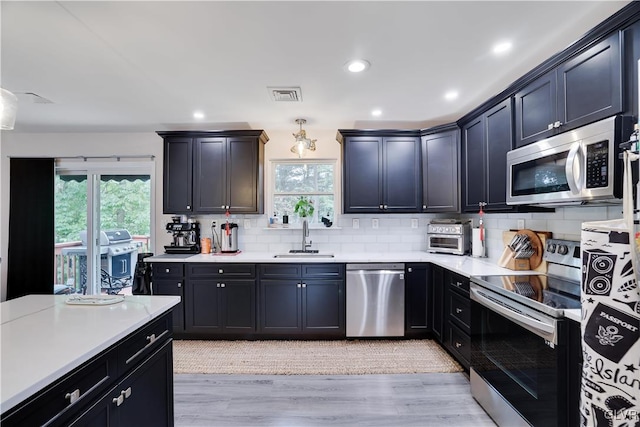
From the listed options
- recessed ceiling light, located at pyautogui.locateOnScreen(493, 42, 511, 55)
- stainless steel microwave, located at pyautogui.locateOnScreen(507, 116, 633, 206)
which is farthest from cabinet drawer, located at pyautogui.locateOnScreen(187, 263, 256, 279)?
recessed ceiling light, located at pyautogui.locateOnScreen(493, 42, 511, 55)

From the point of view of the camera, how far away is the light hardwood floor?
2051 mm

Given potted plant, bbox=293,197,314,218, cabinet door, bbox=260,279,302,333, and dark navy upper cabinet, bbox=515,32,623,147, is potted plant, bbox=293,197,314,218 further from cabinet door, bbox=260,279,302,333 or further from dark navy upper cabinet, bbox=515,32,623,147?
dark navy upper cabinet, bbox=515,32,623,147

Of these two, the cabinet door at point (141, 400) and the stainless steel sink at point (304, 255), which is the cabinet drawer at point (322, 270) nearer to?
the stainless steel sink at point (304, 255)

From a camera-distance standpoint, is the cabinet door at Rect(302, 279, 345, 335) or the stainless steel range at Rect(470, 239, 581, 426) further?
the cabinet door at Rect(302, 279, 345, 335)

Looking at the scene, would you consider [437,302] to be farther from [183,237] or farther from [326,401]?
[183,237]

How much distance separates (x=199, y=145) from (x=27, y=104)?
64.3 inches

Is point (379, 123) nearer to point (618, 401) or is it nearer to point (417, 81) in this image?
point (417, 81)

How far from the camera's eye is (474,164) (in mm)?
3000

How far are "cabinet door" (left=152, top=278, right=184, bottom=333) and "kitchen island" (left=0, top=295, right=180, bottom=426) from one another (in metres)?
1.66

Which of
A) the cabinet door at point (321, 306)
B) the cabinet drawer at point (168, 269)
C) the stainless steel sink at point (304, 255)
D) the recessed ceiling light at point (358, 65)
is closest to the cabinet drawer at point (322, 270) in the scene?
the cabinet door at point (321, 306)

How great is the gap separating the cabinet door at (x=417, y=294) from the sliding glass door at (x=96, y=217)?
11.0ft

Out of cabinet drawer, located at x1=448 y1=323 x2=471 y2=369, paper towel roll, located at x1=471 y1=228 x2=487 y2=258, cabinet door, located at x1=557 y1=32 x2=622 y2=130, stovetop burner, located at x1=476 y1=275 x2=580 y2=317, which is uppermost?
cabinet door, located at x1=557 y1=32 x2=622 y2=130

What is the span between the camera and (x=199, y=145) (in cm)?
365

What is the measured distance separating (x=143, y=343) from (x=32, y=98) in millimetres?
2984
